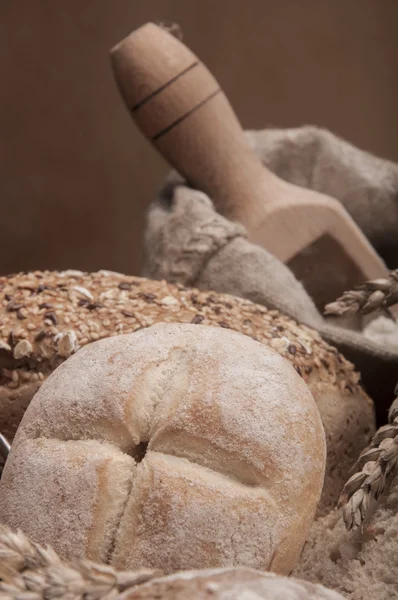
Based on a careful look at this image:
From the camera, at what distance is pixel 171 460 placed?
2.26 ft

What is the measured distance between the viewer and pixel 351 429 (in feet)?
3.31

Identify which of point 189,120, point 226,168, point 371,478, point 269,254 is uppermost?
point 189,120

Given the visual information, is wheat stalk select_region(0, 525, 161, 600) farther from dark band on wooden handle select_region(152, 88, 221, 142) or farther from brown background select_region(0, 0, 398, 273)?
brown background select_region(0, 0, 398, 273)

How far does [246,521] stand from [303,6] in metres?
1.47

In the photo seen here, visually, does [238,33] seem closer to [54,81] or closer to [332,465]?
[54,81]

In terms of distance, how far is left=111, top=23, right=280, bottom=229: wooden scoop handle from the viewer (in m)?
1.32

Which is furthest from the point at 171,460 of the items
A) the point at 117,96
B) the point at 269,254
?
the point at 117,96

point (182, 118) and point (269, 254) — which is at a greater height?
point (182, 118)

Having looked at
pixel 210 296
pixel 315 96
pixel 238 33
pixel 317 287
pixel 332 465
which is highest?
pixel 238 33

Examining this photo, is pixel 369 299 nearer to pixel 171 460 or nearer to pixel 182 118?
pixel 171 460

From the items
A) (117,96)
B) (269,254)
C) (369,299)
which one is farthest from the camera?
(117,96)

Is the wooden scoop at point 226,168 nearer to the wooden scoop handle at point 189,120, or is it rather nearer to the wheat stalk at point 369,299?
the wooden scoop handle at point 189,120

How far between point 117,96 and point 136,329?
33.0 inches

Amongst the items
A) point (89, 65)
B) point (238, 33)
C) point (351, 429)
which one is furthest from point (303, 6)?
point (351, 429)
